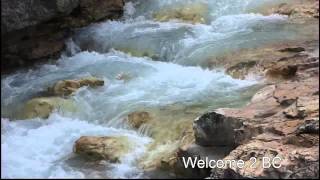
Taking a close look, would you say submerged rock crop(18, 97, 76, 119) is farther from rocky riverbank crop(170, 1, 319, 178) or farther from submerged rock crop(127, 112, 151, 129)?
rocky riverbank crop(170, 1, 319, 178)

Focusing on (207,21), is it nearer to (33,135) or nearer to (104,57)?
(104,57)

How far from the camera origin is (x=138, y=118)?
7441mm

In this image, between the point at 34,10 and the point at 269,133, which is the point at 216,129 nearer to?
the point at 269,133

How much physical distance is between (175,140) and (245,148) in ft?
5.95

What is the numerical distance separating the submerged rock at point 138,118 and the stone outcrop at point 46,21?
10.9 feet

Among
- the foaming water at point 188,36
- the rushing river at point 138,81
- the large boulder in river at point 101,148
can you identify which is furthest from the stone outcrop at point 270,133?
the foaming water at point 188,36

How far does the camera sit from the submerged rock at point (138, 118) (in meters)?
7.37

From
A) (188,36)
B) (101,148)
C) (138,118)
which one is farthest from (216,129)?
(188,36)

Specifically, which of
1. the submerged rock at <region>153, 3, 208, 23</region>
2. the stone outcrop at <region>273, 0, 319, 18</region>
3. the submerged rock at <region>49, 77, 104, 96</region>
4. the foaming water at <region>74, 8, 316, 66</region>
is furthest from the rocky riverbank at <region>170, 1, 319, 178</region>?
the submerged rock at <region>153, 3, 208, 23</region>

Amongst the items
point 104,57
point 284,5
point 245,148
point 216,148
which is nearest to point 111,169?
point 216,148

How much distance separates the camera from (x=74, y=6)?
11695 mm

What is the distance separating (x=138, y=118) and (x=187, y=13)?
5.41 metres

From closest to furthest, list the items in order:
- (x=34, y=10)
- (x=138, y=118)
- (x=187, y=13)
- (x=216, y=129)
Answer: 1. (x=216, y=129)
2. (x=138, y=118)
3. (x=34, y=10)
4. (x=187, y=13)

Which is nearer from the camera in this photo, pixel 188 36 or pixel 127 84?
pixel 127 84
